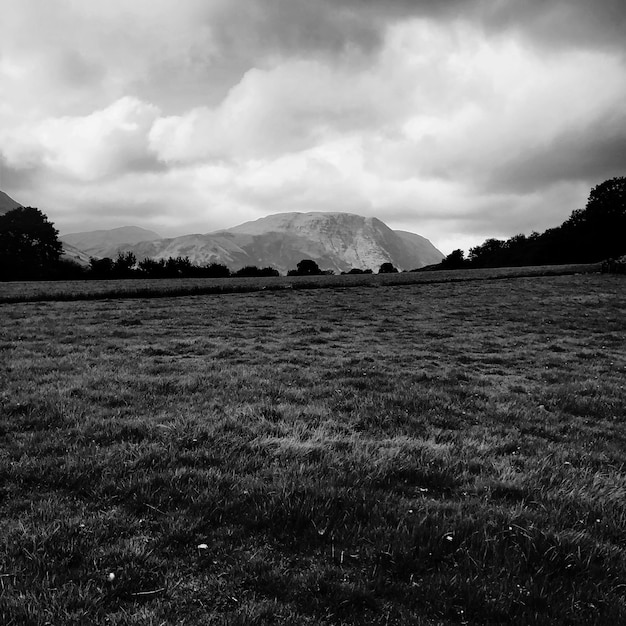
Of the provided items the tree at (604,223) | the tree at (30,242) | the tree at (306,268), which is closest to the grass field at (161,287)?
the tree at (30,242)

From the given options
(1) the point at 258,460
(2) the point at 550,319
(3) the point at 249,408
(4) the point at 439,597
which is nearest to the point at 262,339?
(3) the point at 249,408

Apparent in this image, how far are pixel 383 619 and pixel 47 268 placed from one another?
334 feet

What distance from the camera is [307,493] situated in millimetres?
6023

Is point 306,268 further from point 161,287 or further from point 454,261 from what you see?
point 161,287

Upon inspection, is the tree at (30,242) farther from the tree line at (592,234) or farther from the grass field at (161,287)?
the tree line at (592,234)

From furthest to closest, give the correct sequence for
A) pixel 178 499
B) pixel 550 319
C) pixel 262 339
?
pixel 550 319 → pixel 262 339 → pixel 178 499

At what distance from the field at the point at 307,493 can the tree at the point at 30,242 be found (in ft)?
279

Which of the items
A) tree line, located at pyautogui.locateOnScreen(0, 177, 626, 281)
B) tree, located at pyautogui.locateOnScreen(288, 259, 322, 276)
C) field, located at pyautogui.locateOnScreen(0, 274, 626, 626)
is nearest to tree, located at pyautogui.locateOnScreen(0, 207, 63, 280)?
tree line, located at pyautogui.locateOnScreen(0, 177, 626, 281)

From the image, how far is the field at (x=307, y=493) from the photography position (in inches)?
165

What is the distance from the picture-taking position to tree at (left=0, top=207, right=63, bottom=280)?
8525 cm

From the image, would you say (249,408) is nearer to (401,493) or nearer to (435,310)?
(401,493)

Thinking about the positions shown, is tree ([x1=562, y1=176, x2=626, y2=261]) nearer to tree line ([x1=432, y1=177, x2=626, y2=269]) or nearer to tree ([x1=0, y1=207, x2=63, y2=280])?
tree line ([x1=432, y1=177, x2=626, y2=269])

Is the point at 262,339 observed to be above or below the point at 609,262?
below

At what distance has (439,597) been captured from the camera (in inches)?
169
